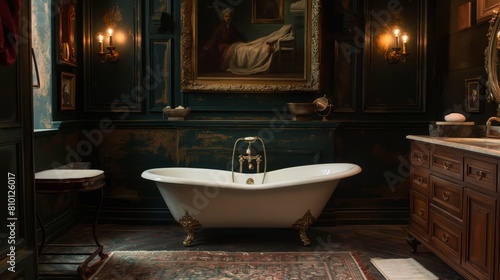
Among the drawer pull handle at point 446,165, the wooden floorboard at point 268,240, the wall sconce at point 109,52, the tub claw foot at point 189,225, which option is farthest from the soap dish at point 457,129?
the wall sconce at point 109,52

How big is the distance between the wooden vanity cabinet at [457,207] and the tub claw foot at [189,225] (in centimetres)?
156

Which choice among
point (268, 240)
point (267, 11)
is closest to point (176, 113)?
point (267, 11)

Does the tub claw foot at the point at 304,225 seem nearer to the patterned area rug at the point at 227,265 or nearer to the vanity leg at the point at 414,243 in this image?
the patterned area rug at the point at 227,265

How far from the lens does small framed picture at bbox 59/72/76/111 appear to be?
360cm

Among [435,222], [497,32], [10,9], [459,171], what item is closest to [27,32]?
[10,9]

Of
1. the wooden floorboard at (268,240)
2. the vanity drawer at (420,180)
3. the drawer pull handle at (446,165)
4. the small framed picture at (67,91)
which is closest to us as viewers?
the drawer pull handle at (446,165)

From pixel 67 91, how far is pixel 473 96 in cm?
322

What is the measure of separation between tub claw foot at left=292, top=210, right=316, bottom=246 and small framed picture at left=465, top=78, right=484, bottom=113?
145cm

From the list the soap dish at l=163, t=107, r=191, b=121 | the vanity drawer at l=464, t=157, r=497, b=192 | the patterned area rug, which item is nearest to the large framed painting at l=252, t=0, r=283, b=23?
the soap dish at l=163, t=107, r=191, b=121

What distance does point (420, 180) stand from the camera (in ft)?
9.84

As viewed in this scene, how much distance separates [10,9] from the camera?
1860mm

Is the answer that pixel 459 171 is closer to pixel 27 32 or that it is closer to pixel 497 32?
pixel 497 32

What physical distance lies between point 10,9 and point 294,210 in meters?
2.19

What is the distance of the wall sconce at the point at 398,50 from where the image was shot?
3883 millimetres
